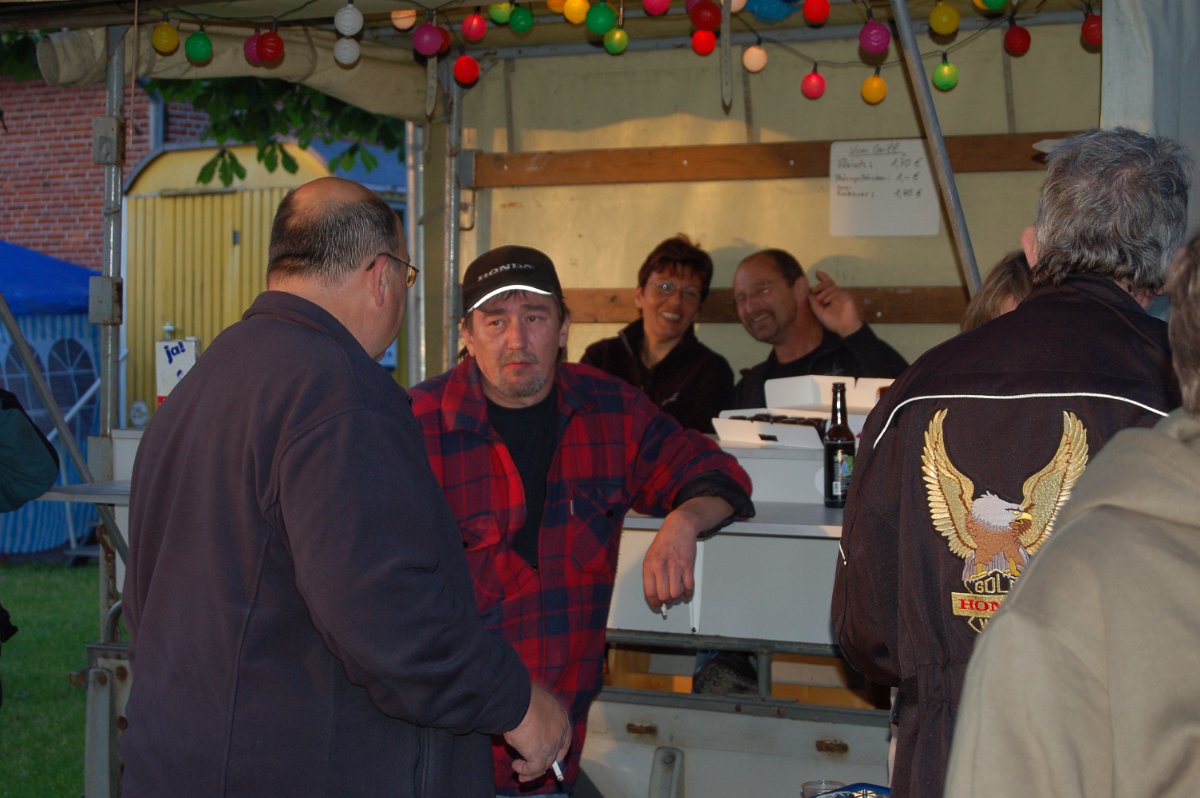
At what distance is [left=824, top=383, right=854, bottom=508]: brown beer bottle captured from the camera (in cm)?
401

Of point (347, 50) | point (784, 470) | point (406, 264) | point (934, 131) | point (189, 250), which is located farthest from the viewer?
point (189, 250)

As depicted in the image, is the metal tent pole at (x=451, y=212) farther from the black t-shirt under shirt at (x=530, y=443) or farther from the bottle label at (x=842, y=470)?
the black t-shirt under shirt at (x=530, y=443)

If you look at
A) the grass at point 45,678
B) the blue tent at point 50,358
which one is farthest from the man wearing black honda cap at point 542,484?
the blue tent at point 50,358

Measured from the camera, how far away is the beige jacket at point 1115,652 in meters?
1.21

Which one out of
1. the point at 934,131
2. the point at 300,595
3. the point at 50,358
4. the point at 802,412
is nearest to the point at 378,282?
the point at 300,595

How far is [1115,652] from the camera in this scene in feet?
4.01

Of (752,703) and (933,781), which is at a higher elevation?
(933,781)

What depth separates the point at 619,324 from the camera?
6363mm

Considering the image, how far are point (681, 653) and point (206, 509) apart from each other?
10.3ft

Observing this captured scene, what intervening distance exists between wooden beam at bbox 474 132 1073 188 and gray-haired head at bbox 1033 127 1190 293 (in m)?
3.76

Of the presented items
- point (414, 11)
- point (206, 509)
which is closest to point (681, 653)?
point (414, 11)

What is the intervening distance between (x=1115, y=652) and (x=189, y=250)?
55.2 ft

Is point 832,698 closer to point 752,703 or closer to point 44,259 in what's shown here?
point 752,703

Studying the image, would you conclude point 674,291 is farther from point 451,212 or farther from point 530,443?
point 530,443
